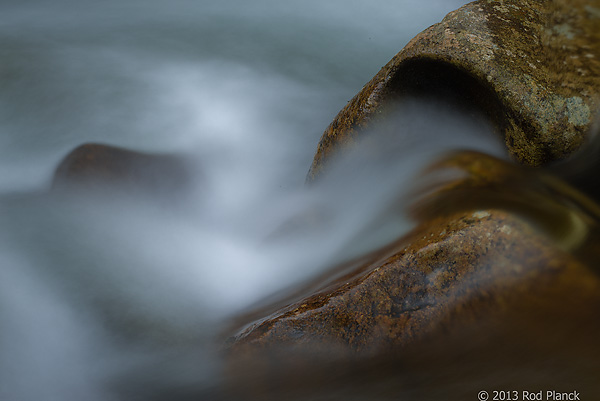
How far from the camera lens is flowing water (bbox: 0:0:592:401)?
10.8ft

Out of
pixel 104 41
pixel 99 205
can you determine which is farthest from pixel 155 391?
pixel 104 41

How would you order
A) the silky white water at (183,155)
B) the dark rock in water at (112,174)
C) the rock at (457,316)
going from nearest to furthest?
the rock at (457,316) < the silky white water at (183,155) < the dark rock in water at (112,174)

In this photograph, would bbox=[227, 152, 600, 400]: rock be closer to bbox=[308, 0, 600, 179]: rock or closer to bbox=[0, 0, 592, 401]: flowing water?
bbox=[0, 0, 592, 401]: flowing water

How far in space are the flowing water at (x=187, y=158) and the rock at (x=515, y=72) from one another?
19 cm

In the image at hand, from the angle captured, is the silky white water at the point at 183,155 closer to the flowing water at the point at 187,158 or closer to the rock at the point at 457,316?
the flowing water at the point at 187,158

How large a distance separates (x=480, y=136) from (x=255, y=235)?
1816 mm

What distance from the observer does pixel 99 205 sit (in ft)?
14.4

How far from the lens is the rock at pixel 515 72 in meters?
2.91

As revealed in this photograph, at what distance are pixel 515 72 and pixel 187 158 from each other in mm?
3003

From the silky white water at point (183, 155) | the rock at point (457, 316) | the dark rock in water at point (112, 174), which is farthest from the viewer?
the dark rock in water at point (112, 174)

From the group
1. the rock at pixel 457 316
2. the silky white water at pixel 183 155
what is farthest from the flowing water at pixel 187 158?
the rock at pixel 457 316

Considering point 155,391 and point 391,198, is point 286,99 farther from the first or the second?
point 155,391

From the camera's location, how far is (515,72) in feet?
10.3

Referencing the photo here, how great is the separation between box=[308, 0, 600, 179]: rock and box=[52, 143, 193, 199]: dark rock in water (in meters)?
1.82
